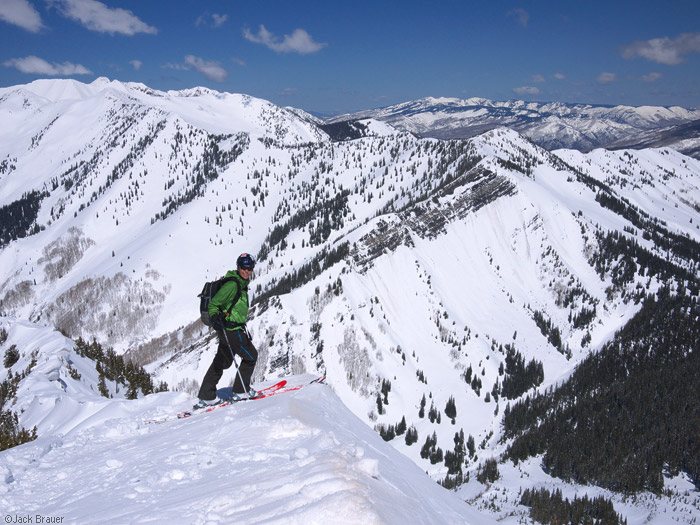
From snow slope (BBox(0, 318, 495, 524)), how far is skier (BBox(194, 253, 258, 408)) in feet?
4.90

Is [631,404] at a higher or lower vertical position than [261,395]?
lower

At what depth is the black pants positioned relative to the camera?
1402 cm

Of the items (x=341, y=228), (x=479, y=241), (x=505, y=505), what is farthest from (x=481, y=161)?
(x=505, y=505)

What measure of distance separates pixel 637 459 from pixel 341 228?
116143 millimetres

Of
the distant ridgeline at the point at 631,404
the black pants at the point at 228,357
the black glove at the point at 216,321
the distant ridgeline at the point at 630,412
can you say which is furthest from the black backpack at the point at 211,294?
the distant ridgeline at the point at 630,412

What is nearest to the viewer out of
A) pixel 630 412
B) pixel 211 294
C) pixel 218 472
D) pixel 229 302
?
pixel 218 472

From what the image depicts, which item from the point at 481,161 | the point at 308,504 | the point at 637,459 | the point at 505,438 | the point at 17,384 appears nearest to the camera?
the point at 308,504

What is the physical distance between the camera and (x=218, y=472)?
851cm

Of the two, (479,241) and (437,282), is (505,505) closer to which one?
(437,282)

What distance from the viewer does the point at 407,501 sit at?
8.34 metres

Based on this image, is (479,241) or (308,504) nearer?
(308,504)

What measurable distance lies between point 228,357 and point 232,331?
3.68 ft

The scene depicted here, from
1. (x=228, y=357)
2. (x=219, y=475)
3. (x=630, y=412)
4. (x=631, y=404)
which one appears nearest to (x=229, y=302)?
(x=228, y=357)

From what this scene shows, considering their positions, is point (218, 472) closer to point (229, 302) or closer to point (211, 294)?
point (229, 302)
